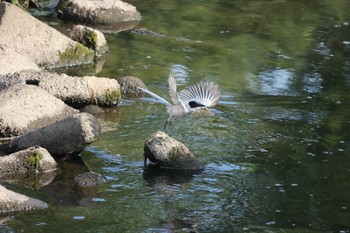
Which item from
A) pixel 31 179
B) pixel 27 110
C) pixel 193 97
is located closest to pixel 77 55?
pixel 27 110

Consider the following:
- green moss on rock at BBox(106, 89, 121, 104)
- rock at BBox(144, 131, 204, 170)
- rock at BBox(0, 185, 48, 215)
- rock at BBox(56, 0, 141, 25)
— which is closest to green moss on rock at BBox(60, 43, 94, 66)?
green moss on rock at BBox(106, 89, 121, 104)

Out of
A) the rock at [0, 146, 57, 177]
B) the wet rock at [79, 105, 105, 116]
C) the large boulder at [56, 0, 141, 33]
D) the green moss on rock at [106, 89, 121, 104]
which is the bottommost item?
the rock at [0, 146, 57, 177]

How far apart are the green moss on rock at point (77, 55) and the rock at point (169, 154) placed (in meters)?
4.96

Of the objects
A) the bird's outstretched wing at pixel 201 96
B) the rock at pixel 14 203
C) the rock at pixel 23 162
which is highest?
the bird's outstretched wing at pixel 201 96

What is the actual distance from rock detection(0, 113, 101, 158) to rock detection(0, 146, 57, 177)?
1.46 ft

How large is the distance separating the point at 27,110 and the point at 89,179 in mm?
1952

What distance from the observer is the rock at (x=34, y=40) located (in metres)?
14.7

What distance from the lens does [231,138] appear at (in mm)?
11641

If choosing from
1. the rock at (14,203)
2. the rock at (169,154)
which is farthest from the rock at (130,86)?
the rock at (14,203)

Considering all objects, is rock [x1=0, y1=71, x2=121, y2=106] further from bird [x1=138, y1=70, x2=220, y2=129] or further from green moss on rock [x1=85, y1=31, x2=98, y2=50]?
green moss on rock [x1=85, y1=31, x2=98, y2=50]

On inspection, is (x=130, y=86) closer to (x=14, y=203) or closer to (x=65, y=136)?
(x=65, y=136)

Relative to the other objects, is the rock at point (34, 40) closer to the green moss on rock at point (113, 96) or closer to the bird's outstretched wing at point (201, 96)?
the green moss on rock at point (113, 96)

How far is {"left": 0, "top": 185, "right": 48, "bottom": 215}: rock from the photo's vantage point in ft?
29.0

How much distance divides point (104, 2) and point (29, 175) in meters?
8.85
